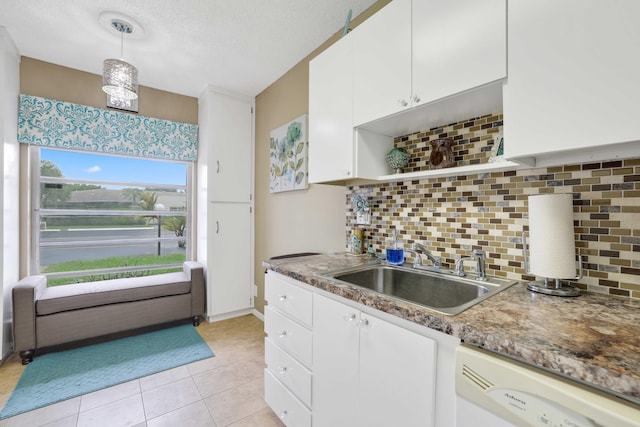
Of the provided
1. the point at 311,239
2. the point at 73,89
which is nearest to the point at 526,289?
the point at 311,239

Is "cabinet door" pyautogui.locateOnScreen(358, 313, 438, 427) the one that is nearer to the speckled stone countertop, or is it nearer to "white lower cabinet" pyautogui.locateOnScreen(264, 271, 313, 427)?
the speckled stone countertop

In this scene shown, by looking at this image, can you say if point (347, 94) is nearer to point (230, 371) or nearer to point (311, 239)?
point (311, 239)

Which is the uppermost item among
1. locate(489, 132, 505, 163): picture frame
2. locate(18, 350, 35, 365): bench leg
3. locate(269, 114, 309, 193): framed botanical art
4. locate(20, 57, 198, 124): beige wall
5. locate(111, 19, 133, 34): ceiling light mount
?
locate(111, 19, 133, 34): ceiling light mount

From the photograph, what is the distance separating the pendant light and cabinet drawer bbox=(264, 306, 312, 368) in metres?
2.01

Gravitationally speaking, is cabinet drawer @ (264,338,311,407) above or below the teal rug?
above

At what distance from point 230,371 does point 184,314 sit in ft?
3.49

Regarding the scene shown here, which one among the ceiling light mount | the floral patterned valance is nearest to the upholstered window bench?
the floral patterned valance

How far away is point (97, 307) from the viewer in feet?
8.07

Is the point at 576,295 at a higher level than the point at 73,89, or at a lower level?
lower

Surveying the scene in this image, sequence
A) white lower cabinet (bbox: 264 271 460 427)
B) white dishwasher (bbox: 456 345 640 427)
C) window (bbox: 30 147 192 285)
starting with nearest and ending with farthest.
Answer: white dishwasher (bbox: 456 345 640 427), white lower cabinet (bbox: 264 271 460 427), window (bbox: 30 147 192 285)

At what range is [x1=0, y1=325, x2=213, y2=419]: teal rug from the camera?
180 centimetres

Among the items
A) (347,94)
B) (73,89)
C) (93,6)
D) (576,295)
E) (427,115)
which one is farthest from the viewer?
(73,89)

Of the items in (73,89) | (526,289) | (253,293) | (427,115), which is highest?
(73,89)

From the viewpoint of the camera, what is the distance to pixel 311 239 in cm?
238
